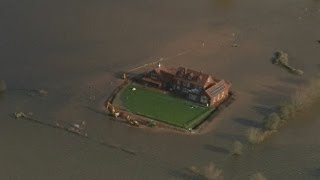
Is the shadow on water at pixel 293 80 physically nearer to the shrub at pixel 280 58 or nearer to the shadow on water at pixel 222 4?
the shrub at pixel 280 58

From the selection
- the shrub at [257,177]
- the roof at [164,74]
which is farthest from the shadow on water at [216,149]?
the roof at [164,74]

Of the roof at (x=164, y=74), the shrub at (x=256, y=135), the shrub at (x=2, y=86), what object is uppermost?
the roof at (x=164, y=74)

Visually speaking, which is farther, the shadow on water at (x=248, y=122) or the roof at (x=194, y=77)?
the roof at (x=194, y=77)

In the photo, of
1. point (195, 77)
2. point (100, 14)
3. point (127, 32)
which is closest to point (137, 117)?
point (195, 77)

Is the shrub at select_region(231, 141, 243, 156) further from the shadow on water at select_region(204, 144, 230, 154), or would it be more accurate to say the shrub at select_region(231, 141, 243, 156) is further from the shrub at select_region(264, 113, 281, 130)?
the shrub at select_region(264, 113, 281, 130)

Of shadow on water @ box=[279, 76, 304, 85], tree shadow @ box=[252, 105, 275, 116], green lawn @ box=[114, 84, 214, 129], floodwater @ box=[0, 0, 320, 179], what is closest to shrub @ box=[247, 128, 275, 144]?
floodwater @ box=[0, 0, 320, 179]
